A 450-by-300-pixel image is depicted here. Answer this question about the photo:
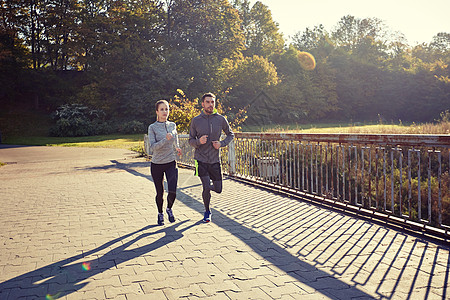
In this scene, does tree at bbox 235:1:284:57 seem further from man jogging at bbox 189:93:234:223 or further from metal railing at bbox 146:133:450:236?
man jogging at bbox 189:93:234:223

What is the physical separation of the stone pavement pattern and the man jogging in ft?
1.74

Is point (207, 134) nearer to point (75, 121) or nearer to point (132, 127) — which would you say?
point (132, 127)

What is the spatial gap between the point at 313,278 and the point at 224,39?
1886 inches

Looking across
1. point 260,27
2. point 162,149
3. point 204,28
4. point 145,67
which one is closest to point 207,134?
point 162,149

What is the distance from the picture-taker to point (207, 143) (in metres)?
6.27

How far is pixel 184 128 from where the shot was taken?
16938 mm

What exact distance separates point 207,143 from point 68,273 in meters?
2.89

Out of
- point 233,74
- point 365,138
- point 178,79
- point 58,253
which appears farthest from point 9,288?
point 233,74

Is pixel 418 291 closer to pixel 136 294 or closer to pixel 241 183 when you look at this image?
pixel 136 294

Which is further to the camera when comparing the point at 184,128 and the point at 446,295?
the point at 184,128

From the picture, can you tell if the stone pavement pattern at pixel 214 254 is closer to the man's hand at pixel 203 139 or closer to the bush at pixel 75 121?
the man's hand at pixel 203 139

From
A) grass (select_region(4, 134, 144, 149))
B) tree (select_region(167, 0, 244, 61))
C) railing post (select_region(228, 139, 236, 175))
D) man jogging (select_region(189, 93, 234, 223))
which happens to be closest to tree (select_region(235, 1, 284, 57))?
tree (select_region(167, 0, 244, 61))

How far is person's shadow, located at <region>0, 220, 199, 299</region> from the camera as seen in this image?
3.56 meters

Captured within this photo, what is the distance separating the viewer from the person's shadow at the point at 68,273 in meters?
3.56
